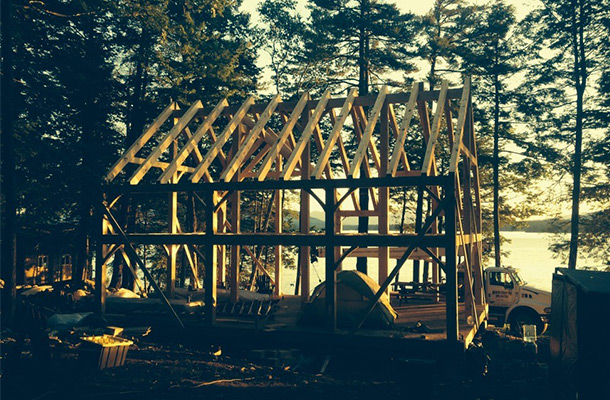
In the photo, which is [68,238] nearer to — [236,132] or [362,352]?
[236,132]

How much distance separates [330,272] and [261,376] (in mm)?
2968

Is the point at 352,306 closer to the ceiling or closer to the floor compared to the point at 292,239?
closer to the floor

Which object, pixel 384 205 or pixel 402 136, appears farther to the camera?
pixel 384 205

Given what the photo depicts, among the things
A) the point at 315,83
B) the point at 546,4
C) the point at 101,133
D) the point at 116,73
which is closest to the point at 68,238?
the point at 101,133

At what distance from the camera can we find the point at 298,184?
12.2m

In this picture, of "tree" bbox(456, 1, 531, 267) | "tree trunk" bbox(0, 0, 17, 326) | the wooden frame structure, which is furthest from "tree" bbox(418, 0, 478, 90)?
"tree trunk" bbox(0, 0, 17, 326)

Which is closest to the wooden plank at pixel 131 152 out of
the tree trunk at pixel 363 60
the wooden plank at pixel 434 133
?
the wooden plank at pixel 434 133

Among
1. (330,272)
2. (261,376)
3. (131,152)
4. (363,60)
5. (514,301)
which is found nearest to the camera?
(261,376)

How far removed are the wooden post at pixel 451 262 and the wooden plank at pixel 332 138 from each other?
3.12 meters

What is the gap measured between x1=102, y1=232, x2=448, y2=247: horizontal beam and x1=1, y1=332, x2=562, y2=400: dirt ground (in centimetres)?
263

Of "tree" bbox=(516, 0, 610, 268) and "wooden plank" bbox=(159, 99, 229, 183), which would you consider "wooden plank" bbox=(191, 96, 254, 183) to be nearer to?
"wooden plank" bbox=(159, 99, 229, 183)

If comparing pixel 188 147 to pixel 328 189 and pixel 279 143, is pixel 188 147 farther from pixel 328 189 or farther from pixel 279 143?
pixel 328 189

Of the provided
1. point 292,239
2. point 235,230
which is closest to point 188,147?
Answer: point 235,230

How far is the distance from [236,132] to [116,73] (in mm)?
13143
